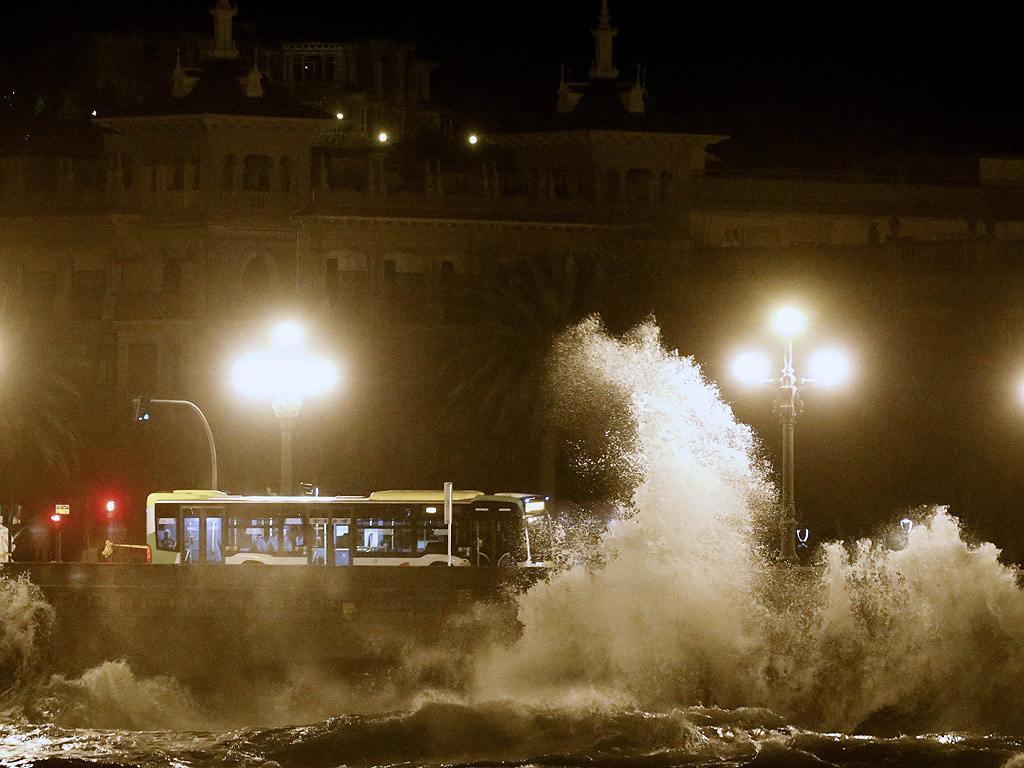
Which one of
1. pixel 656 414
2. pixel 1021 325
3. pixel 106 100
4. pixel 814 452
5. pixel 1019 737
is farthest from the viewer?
pixel 106 100

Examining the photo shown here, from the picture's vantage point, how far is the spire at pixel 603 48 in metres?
93.7

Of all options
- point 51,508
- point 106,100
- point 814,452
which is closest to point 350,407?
point 51,508

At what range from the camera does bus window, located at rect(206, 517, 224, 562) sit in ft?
191

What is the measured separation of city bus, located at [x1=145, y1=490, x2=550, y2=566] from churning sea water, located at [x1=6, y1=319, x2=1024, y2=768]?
20.6 ft

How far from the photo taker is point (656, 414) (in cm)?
6369

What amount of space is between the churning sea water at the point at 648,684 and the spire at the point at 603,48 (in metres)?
43.3

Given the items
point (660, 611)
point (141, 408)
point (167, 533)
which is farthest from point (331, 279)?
point (660, 611)

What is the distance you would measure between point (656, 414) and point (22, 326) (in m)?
32.3

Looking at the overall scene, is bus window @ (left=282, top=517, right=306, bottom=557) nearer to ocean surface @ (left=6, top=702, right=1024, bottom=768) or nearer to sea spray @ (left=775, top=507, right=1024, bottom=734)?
ocean surface @ (left=6, top=702, right=1024, bottom=768)

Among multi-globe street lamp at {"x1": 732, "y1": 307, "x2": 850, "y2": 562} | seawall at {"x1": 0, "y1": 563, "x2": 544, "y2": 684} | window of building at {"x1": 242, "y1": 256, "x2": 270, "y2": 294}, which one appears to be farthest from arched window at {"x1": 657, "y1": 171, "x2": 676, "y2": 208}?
seawall at {"x1": 0, "y1": 563, "x2": 544, "y2": 684}

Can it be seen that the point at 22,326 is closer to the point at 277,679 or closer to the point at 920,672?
the point at 277,679

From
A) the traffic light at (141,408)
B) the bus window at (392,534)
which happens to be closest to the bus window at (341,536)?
the bus window at (392,534)

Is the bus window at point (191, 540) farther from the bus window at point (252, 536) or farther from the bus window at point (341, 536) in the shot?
the bus window at point (341, 536)

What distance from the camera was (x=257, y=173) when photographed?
8856 cm
